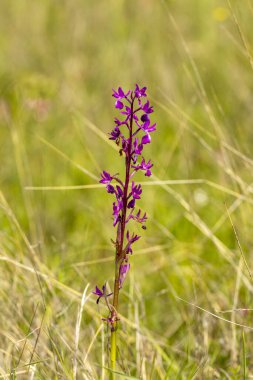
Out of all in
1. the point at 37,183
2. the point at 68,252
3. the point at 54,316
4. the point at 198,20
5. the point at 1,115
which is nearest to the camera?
the point at 54,316

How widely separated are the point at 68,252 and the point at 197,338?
987 millimetres

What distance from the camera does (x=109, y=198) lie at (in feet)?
12.7

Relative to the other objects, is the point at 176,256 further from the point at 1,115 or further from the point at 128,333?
the point at 1,115

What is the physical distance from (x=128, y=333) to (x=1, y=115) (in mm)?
2357

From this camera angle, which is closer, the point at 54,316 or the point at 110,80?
the point at 54,316

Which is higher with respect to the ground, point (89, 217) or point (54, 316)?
point (89, 217)

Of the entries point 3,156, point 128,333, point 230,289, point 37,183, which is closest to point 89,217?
point 37,183

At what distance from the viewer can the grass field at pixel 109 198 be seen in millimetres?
2205

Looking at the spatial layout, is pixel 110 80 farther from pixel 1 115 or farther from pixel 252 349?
pixel 252 349

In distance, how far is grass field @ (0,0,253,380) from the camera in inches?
86.8

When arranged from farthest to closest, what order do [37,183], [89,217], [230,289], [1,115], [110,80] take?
[110,80] < [1,115] < [37,183] < [89,217] < [230,289]

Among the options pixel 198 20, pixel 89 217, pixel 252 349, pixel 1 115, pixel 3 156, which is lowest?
pixel 252 349

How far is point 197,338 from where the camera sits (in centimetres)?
228

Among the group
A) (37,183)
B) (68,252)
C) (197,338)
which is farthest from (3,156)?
(197,338)
